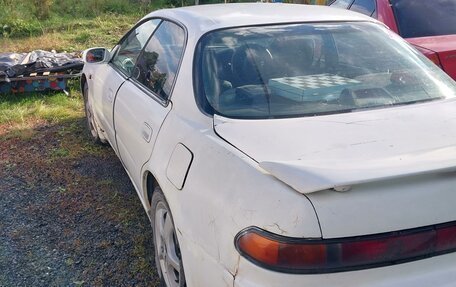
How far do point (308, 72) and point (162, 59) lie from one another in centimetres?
101

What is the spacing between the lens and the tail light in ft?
5.33

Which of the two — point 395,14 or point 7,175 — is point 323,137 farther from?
point 7,175

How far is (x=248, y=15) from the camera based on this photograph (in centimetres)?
307

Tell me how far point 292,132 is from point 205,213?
0.53m

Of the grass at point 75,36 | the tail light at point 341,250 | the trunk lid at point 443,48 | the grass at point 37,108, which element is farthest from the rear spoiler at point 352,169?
the grass at point 75,36

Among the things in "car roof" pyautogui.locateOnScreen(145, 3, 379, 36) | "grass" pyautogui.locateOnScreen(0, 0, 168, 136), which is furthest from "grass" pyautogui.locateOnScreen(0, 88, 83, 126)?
"car roof" pyautogui.locateOnScreen(145, 3, 379, 36)

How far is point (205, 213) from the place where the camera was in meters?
2.01

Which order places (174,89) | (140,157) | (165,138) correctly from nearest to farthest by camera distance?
(165,138), (174,89), (140,157)

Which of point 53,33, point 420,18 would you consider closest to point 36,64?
point 53,33

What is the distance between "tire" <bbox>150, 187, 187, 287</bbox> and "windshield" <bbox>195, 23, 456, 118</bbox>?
62 cm

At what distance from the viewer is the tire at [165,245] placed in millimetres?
2535

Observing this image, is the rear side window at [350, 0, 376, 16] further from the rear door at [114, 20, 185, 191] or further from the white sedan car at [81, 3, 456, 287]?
the rear door at [114, 20, 185, 191]

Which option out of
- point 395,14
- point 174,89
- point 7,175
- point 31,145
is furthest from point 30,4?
point 174,89

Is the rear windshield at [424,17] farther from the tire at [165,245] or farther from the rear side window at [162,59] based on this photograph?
the tire at [165,245]
